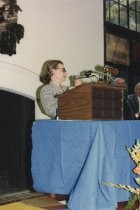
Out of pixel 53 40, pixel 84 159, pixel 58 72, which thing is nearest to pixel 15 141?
pixel 53 40

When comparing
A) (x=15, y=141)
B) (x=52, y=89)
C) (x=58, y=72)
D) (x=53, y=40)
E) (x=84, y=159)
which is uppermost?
(x=53, y=40)

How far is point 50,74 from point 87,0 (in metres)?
2.87

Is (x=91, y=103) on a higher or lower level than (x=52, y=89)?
lower

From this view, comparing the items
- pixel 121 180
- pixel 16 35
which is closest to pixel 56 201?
pixel 121 180

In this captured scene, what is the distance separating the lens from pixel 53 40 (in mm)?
5641

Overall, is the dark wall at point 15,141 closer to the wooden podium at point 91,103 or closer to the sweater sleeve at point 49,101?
the sweater sleeve at point 49,101

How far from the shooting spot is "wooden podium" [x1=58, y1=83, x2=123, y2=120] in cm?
315

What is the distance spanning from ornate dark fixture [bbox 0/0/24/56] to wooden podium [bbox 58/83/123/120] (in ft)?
6.04

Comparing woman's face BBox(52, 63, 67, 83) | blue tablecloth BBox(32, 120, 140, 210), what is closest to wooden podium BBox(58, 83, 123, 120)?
blue tablecloth BBox(32, 120, 140, 210)

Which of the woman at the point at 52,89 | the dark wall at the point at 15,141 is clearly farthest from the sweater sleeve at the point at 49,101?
the dark wall at the point at 15,141

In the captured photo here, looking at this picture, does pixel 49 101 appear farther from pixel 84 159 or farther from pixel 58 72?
pixel 84 159

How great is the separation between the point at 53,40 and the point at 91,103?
270cm

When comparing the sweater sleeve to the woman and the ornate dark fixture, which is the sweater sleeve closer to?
the woman

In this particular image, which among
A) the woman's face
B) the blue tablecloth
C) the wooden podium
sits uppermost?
the woman's face
